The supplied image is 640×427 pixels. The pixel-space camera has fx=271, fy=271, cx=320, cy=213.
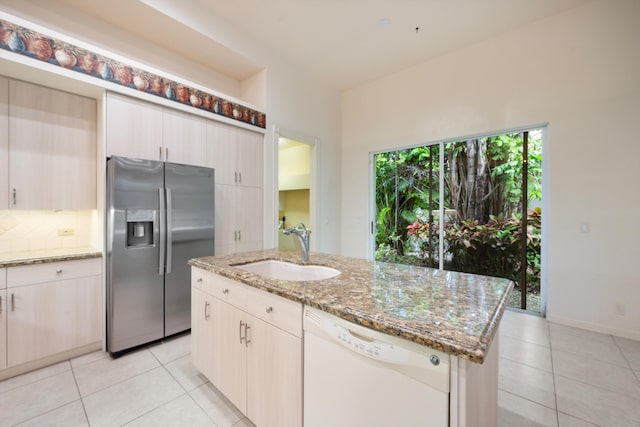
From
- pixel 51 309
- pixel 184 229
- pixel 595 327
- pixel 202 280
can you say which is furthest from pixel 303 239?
pixel 595 327

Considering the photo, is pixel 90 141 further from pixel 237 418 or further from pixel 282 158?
pixel 282 158

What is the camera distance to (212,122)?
3141 mm

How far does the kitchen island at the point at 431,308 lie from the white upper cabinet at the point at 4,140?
6.10ft

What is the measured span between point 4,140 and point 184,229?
4.88 ft

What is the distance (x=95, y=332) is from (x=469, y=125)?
4.71m

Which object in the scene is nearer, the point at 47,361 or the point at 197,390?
the point at 197,390

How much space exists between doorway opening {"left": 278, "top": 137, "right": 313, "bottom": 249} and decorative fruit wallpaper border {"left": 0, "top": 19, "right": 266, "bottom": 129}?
226cm

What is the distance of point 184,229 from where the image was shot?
269 cm

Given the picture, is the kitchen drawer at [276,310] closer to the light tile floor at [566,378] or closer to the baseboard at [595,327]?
the light tile floor at [566,378]

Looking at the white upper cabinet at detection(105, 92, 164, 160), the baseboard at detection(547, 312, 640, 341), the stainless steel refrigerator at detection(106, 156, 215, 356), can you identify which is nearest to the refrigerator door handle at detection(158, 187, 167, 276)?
the stainless steel refrigerator at detection(106, 156, 215, 356)

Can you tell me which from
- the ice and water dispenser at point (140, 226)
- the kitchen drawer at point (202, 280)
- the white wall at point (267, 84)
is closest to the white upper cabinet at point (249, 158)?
the white wall at point (267, 84)

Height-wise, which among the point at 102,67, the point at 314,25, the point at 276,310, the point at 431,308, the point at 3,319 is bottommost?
the point at 3,319

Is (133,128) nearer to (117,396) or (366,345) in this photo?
(117,396)

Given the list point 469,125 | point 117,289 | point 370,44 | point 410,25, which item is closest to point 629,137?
point 469,125
